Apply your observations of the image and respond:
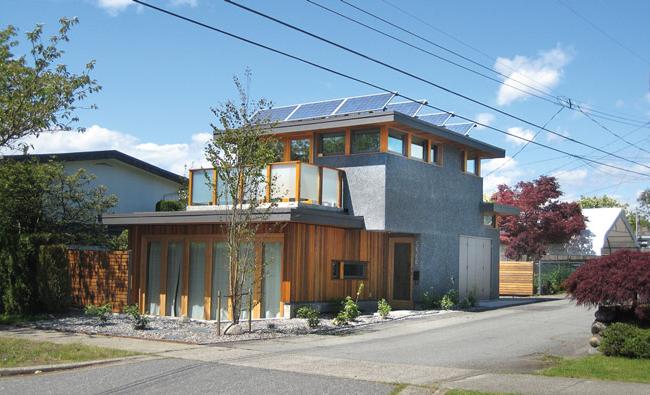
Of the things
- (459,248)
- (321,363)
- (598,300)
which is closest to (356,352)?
(321,363)

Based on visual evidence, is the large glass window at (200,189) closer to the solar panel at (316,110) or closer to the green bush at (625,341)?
the solar panel at (316,110)

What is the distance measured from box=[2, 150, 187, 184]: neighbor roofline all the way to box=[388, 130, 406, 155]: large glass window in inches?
451

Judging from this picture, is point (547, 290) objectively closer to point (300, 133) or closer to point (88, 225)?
point (300, 133)

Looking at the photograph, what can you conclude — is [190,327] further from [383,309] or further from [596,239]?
[596,239]

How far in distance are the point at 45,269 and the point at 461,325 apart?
Result: 38.4 feet

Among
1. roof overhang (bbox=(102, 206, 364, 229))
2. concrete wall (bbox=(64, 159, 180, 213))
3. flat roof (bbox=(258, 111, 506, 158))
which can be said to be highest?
flat roof (bbox=(258, 111, 506, 158))

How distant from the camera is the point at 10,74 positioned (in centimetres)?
1941

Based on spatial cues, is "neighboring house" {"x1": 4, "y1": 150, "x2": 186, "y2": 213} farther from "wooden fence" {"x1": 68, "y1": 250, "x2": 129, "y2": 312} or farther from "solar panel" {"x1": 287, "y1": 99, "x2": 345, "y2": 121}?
"solar panel" {"x1": 287, "y1": 99, "x2": 345, "y2": 121}

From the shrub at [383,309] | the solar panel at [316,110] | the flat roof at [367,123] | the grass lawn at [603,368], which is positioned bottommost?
the grass lawn at [603,368]

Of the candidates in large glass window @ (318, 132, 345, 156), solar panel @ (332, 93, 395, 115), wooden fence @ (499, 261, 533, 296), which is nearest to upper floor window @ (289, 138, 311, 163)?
large glass window @ (318, 132, 345, 156)

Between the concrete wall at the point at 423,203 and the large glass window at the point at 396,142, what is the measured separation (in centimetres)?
29

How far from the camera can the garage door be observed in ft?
79.5

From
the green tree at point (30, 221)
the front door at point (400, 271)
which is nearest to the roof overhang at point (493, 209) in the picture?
the front door at point (400, 271)

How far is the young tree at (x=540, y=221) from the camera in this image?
37.8 m
